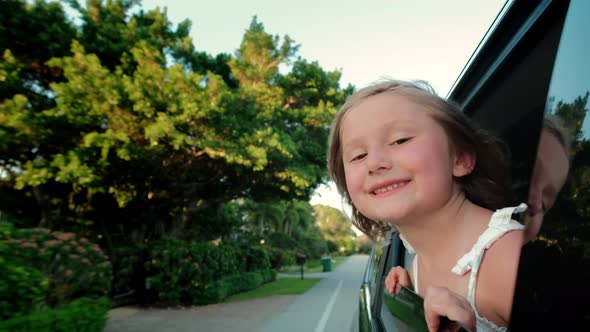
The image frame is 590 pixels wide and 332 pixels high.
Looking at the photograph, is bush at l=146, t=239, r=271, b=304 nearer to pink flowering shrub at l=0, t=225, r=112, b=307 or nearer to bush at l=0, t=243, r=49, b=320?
pink flowering shrub at l=0, t=225, r=112, b=307

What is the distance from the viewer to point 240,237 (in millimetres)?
28484

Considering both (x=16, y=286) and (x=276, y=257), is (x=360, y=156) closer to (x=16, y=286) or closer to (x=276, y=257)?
(x=16, y=286)

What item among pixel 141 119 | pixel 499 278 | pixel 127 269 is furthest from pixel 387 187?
pixel 127 269

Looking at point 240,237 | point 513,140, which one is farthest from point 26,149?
point 240,237

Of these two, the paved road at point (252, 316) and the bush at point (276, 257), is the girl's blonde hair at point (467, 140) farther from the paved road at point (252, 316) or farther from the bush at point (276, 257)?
the bush at point (276, 257)

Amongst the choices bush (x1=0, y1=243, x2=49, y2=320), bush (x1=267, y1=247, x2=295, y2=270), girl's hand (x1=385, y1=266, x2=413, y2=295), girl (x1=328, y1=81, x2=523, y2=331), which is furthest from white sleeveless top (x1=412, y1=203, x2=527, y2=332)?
bush (x1=267, y1=247, x2=295, y2=270)

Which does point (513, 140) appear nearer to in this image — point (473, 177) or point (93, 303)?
point (473, 177)

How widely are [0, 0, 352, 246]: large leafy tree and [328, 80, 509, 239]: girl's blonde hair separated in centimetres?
900

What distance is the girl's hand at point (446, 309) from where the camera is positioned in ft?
2.78

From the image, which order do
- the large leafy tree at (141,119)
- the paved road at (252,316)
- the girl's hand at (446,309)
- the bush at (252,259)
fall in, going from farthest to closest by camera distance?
the bush at (252,259) → the large leafy tree at (141,119) → the paved road at (252,316) → the girl's hand at (446,309)

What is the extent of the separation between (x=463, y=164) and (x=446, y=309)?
23.5 inches

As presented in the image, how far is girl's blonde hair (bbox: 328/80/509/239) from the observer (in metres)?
1.30

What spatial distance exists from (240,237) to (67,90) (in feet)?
66.5

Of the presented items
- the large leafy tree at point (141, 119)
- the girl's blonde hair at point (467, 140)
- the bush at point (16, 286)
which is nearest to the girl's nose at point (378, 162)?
the girl's blonde hair at point (467, 140)
